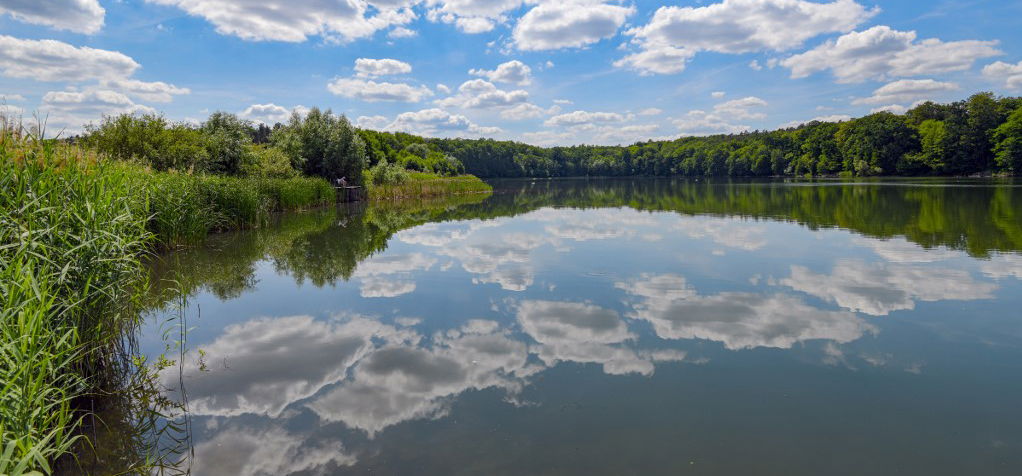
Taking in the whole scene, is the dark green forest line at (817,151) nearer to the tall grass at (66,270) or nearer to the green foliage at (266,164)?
the green foliage at (266,164)

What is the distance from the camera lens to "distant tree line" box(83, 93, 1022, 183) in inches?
1051

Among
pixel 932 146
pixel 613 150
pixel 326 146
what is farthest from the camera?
pixel 613 150

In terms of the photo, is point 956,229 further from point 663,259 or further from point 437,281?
point 437,281

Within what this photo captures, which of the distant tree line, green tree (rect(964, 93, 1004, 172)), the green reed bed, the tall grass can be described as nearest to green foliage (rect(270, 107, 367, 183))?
the distant tree line

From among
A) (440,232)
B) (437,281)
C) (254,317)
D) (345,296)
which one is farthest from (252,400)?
(440,232)

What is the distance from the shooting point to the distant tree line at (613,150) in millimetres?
26695

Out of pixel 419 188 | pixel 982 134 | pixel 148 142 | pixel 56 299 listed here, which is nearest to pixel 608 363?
pixel 56 299

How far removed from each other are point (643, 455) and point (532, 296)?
18.1 ft

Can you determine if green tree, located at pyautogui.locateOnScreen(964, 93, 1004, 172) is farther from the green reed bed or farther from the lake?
the green reed bed

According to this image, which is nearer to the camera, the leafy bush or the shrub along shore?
the shrub along shore

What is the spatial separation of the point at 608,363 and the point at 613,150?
16371 cm

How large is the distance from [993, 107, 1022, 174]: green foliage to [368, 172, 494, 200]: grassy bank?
6433 cm

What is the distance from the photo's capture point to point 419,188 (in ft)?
154

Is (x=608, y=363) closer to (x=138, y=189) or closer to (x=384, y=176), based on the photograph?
(x=138, y=189)
